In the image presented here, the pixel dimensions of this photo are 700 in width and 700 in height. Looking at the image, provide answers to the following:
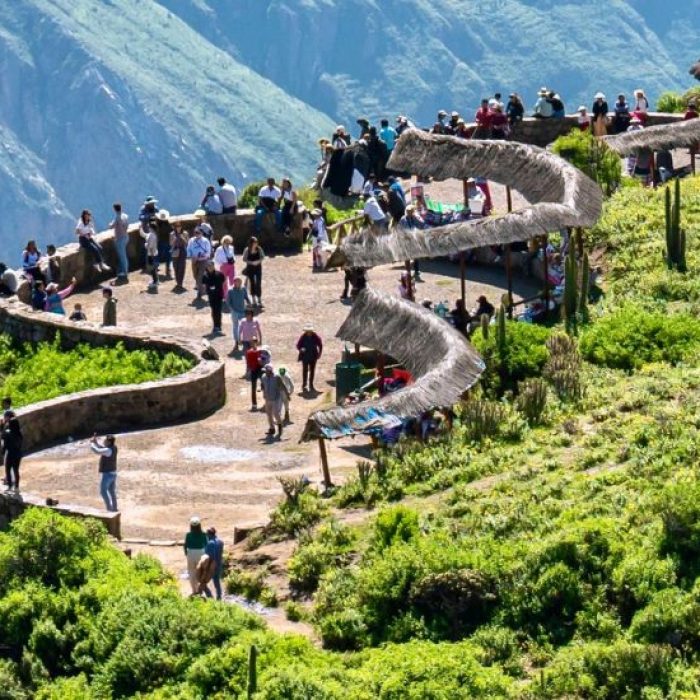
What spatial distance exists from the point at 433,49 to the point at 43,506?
138381 mm

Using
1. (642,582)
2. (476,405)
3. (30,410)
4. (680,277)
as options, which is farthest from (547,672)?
(680,277)

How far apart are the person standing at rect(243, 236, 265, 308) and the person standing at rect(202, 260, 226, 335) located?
1.09 metres

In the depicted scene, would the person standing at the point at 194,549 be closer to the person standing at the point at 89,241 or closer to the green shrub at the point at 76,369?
the green shrub at the point at 76,369

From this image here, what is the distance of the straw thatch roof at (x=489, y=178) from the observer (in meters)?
44.1

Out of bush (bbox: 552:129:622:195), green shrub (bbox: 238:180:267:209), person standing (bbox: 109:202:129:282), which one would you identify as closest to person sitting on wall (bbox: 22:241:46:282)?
person standing (bbox: 109:202:129:282)

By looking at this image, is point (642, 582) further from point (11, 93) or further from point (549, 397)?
point (11, 93)

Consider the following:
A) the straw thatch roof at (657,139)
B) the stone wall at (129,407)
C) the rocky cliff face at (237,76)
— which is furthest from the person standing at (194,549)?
the rocky cliff face at (237,76)

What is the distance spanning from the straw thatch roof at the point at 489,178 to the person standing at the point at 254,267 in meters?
1.40

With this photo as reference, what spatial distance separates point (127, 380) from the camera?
4428 centimetres

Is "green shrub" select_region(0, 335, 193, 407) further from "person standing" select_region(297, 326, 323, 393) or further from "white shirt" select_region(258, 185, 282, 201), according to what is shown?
"white shirt" select_region(258, 185, 282, 201)

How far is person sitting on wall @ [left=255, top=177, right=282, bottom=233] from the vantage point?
53.4m

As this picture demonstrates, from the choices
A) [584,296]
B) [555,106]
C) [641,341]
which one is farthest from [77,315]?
[555,106]

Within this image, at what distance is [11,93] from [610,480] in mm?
131357

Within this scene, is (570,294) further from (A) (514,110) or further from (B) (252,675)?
(A) (514,110)
